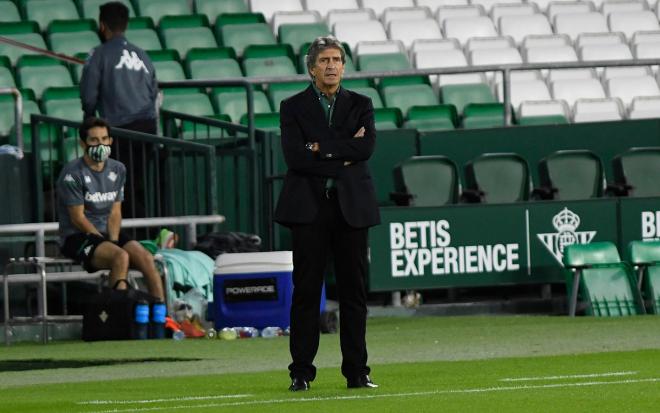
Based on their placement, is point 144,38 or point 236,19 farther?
point 236,19

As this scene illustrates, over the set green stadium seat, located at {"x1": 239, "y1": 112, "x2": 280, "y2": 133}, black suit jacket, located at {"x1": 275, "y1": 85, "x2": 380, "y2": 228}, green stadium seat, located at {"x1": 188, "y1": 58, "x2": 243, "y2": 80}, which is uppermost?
green stadium seat, located at {"x1": 188, "y1": 58, "x2": 243, "y2": 80}

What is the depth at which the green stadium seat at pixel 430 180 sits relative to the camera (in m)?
17.6

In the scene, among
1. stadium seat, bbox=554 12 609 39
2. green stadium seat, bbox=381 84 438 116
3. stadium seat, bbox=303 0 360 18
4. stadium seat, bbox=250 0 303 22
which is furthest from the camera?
stadium seat, bbox=554 12 609 39

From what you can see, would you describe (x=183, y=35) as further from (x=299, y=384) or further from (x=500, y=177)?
(x=299, y=384)

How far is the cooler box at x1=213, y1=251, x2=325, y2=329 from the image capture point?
48.0 feet

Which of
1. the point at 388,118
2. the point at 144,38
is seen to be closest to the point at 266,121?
the point at 388,118

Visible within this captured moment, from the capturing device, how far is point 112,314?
1427 centimetres

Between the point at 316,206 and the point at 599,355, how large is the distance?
3065 millimetres

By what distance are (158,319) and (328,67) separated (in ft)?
19.3

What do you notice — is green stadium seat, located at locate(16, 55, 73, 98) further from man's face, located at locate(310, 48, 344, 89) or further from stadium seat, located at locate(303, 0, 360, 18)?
man's face, located at locate(310, 48, 344, 89)

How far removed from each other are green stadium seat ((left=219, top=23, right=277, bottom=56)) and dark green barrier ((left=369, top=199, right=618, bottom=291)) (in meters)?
4.81

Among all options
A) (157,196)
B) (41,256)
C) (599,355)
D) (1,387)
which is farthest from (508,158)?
(1,387)

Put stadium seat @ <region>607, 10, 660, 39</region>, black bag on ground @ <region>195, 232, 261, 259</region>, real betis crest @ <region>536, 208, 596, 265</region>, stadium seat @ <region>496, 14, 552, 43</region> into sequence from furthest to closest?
stadium seat @ <region>607, 10, 660, 39</region>
stadium seat @ <region>496, 14, 552, 43</region>
real betis crest @ <region>536, 208, 596, 265</region>
black bag on ground @ <region>195, 232, 261, 259</region>

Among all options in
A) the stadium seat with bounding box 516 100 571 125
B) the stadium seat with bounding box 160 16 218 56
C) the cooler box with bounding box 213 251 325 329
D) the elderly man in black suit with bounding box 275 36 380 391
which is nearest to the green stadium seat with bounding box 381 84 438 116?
the stadium seat with bounding box 516 100 571 125
